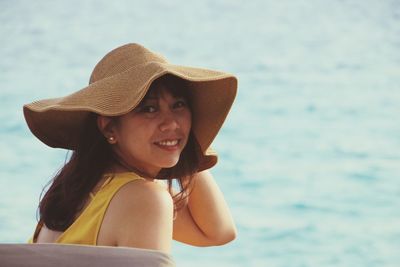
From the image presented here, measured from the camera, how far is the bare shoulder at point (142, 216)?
2039 millimetres

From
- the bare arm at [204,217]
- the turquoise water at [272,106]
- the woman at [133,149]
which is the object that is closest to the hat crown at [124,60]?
Result: the woman at [133,149]

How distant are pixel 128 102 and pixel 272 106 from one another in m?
6.06

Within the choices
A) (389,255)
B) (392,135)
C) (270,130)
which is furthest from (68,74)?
(389,255)

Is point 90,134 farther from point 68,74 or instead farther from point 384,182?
point 68,74

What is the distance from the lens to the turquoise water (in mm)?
6414

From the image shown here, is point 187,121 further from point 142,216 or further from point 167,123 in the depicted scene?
point 142,216

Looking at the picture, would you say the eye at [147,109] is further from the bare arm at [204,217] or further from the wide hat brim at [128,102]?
the bare arm at [204,217]

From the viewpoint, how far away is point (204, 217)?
8.22ft

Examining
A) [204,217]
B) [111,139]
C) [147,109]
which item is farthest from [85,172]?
[204,217]

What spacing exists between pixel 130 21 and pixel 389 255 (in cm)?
437

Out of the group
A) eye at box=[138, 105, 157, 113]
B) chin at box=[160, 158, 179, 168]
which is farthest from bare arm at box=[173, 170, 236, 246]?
eye at box=[138, 105, 157, 113]

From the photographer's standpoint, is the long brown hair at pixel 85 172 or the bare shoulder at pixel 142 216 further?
the long brown hair at pixel 85 172

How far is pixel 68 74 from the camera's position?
839 centimetres

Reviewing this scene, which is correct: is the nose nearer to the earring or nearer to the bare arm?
the earring
